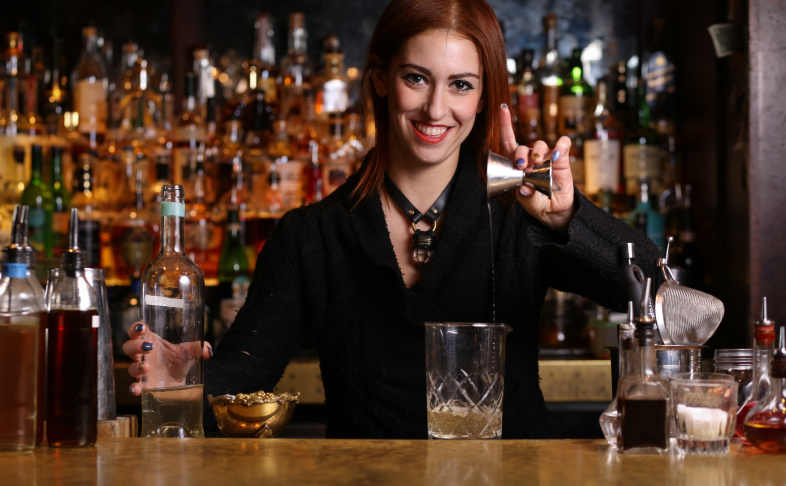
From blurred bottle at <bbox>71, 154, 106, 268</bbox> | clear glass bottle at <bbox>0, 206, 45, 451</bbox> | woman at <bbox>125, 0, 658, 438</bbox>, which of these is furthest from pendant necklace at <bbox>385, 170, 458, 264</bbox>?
blurred bottle at <bbox>71, 154, 106, 268</bbox>

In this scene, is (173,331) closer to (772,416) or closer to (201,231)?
(772,416)

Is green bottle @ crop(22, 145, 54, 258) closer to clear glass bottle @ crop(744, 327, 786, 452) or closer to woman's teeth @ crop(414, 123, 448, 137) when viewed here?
woman's teeth @ crop(414, 123, 448, 137)

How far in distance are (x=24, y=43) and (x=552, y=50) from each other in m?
1.75

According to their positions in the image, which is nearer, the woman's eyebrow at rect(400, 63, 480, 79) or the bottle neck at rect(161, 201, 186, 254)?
the bottle neck at rect(161, 201, 186, 254)

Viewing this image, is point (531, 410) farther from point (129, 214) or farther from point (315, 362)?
point (129, 214)

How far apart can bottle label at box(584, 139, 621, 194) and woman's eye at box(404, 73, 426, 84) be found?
140 centimetres

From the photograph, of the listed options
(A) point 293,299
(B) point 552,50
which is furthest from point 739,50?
(A) point 293,299

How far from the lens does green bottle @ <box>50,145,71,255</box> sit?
9.48 feet

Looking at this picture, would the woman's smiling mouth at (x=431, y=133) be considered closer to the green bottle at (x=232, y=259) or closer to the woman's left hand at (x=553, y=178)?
the woman's left hand at (x=553, y=178)

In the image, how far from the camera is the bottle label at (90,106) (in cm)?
297

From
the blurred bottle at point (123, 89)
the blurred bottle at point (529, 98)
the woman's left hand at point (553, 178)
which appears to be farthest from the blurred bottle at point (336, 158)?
the woman's left hand at point (553, 178)

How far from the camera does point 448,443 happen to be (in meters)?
1.02

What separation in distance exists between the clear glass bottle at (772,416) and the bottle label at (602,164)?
6.32 feet

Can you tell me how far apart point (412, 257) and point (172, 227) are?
1.98ft
